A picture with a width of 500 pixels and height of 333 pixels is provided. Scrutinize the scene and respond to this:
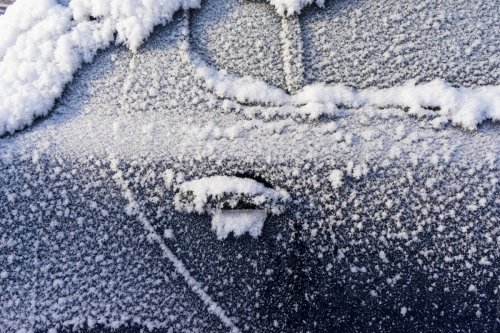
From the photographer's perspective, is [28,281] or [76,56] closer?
[28,281]

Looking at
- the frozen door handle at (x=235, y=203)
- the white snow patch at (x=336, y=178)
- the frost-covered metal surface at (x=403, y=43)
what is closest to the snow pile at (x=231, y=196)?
the frozen door handle at (x=235, y=203)

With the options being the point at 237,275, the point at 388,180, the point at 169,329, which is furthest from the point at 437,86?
the point at 169,329

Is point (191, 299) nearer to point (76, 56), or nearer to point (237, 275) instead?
point (237, 275)

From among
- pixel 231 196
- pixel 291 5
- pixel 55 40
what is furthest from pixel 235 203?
pixel 55 40

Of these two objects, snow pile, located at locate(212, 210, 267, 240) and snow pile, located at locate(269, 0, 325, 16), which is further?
snow pile, located at locate(269, 0, 325, 16)

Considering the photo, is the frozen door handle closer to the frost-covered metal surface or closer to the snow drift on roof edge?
the snow drift on roof edge

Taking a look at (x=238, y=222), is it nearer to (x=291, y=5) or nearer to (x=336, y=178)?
(x=336, y=178)

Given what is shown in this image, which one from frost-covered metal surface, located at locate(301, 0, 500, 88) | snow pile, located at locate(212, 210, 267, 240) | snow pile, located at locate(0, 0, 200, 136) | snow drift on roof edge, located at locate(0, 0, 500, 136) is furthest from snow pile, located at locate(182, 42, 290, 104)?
snow pile, located at locate(212, 210, 267, 240)
